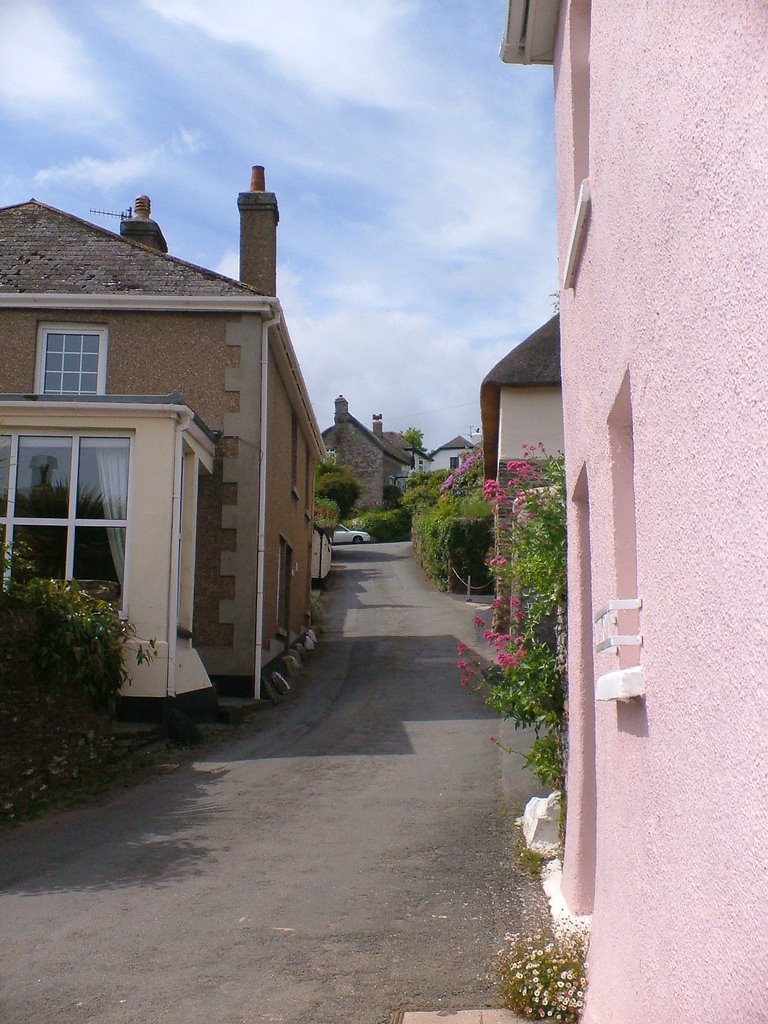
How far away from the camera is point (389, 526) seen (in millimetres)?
51219

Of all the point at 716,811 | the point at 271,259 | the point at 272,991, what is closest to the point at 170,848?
the point at 272,991

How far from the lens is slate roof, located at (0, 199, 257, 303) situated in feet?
49.7

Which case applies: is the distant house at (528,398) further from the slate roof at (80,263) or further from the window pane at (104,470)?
the window pane at (104,470)

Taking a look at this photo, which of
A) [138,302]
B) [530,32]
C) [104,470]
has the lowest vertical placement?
[104,470]

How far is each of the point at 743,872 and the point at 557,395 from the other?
625 inches

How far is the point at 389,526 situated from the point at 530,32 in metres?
44.9

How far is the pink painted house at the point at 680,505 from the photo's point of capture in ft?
6.63

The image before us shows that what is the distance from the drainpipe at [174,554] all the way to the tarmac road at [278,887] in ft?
3.88

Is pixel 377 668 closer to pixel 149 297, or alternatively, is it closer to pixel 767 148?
pixel 149 297

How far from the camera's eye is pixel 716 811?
7.55 ft

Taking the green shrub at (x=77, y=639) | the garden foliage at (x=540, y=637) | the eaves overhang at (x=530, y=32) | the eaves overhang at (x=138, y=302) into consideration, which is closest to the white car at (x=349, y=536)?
the eaves overhang at (x=138, y=302)

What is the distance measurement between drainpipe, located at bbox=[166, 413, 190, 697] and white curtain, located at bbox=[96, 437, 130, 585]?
23.2 inches

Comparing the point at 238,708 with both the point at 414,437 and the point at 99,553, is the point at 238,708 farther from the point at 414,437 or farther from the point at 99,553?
the point at 414,437

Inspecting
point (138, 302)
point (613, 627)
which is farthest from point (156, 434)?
point (613, 627)
